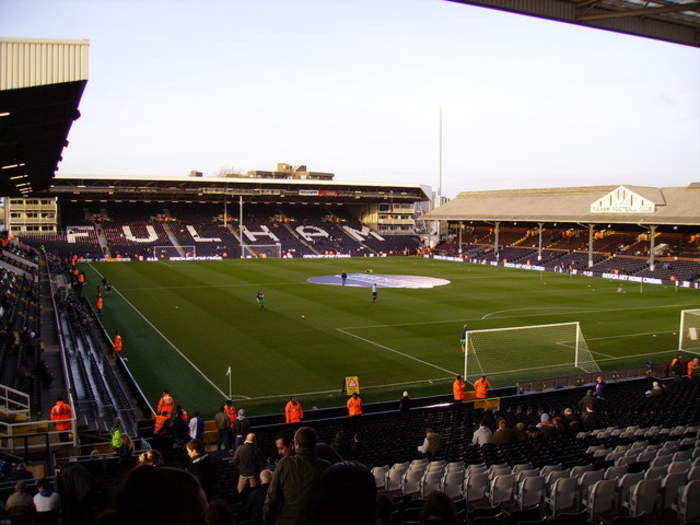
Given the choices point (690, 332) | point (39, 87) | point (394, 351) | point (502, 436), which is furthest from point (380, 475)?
point (690, 332)

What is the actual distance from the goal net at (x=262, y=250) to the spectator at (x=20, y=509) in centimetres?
7133

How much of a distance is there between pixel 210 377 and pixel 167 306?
55.2 ft

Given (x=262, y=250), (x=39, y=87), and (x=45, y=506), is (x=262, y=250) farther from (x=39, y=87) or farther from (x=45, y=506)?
(x=45, y=506)

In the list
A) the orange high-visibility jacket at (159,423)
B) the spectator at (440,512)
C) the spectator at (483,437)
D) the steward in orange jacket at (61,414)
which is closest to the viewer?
the spectator at (440,512)

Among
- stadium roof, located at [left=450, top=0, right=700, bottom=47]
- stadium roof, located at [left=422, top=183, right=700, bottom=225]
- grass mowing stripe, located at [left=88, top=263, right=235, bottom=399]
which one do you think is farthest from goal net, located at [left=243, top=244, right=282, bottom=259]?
stadium roof, located at [left=450, top=0, right=700, bottom=47]

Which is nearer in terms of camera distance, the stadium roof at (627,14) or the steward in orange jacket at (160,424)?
the stadium roof at (627,14)

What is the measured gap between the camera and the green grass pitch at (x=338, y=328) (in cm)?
2236

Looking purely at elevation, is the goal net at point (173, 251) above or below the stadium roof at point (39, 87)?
below

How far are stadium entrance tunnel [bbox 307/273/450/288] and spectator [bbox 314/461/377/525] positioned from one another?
4623 centimetres

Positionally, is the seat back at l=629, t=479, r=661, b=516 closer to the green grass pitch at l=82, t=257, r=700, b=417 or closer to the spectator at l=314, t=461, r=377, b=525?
the spectator at l=314, t=461, r=377, b=525

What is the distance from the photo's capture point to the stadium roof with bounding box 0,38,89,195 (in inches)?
354

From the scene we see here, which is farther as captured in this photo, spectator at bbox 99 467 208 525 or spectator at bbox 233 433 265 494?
spectator at bbox 233 433 265 494

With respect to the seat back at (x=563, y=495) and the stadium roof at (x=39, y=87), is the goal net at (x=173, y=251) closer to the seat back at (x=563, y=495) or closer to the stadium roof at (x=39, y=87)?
the stadium roof at (x=39, y=87)

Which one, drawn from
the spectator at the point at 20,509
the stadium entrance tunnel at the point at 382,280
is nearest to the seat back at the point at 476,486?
the spectator at the point at 20,509
